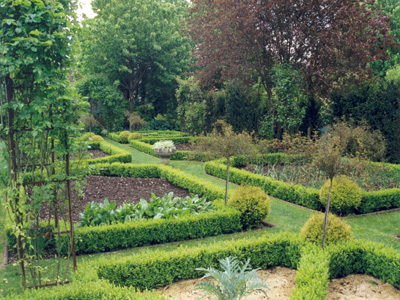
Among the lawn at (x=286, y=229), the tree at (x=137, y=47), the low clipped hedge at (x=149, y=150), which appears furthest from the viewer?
the tree at (x=137, y=47)

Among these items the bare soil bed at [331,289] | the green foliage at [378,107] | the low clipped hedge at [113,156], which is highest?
the green foliage at [378,107]

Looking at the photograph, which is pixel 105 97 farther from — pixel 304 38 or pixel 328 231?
pixel 328 231

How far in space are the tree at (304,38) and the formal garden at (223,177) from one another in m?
0.06

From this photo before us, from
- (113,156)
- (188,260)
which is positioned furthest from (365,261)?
(113,156)

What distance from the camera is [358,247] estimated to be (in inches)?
215

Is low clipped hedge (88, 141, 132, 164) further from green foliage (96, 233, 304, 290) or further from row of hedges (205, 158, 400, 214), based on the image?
green foliage (96, 233, 304, 290)

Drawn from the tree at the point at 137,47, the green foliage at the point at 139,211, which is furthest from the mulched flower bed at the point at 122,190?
the tree at the point at 137,47

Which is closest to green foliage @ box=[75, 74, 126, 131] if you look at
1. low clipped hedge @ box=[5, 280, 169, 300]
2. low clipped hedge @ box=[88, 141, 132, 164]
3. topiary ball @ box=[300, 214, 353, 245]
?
low clipped hedge @ box=[88, 141, 132, 164]

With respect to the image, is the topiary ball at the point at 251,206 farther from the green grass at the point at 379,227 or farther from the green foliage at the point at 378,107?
the green foliage at the point at 378,107

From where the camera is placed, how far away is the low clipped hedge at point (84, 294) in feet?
13.5

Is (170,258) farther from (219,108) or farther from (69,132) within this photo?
(219,108)

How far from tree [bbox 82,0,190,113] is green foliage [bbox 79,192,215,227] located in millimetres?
21409

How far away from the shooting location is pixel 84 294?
13.8 ft

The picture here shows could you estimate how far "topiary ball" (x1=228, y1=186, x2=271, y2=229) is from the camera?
7.30m
